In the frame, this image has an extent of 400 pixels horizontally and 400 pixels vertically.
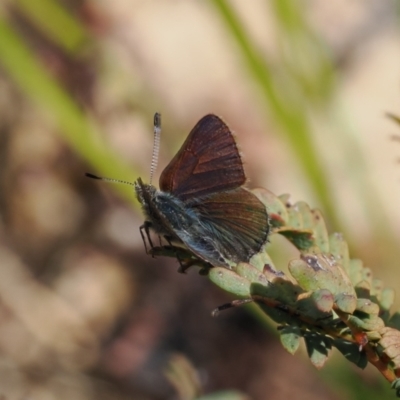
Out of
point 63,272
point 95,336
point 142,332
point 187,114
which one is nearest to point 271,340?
point 142,332

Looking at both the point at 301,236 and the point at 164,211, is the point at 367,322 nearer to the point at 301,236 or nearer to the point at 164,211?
the point at 301,236

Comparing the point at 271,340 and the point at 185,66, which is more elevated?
the point at 185,66

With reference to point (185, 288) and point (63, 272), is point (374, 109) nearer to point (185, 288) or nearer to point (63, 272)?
point (185, 288)

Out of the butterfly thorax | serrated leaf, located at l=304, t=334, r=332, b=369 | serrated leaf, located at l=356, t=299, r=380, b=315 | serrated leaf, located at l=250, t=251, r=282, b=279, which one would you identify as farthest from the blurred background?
serrated leaf, located at l=356, t=299, r=380, b=315

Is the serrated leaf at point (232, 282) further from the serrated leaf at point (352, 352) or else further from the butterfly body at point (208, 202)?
the butterfly body at point (208, 202)

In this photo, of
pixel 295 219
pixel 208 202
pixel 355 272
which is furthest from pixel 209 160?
pixel 355 272

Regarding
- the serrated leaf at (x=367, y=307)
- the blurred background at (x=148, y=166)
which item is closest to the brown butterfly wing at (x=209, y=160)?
the serrated leaf at (x=367, y=307)
